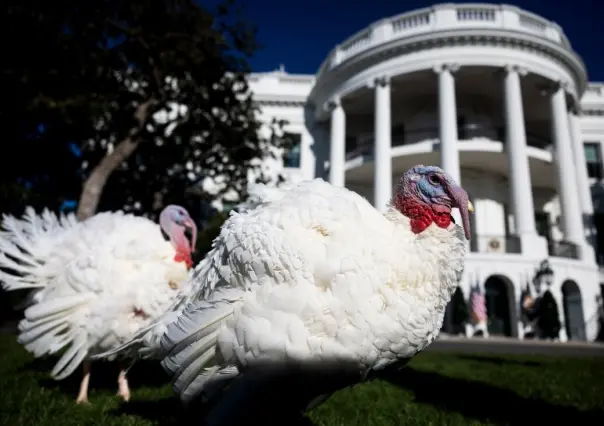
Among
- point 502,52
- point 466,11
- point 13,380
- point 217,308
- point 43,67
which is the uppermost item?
point 466,11

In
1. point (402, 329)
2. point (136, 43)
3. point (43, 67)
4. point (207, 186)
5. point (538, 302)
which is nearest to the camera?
point (402, 329)

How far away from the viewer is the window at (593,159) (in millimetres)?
23594

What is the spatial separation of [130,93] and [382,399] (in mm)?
11120

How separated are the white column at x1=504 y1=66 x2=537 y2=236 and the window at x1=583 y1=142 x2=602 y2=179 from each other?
8859 mm

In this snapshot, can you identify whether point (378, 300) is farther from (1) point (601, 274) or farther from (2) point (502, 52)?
(1) point (601, 274)

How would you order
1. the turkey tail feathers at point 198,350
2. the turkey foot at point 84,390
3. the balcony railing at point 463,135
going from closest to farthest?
the turkey tail feathers at point 198,350 < the turkey foot at point 84,390 < the balcony railing at point 463,135

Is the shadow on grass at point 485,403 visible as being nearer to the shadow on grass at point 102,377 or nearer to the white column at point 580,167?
the shadow on grass at point 102,377

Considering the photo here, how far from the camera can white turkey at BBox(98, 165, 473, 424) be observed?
6.95 feet

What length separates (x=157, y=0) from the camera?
11.2 m

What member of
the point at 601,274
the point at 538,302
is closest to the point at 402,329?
the point at 538,302

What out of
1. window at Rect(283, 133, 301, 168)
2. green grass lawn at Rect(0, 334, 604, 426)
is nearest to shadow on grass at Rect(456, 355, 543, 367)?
green grass lawn at Rect(0, 334, 604, 426)

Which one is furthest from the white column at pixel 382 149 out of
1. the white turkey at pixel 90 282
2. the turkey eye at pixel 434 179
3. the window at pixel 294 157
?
the turkey eye at pixel 434 179

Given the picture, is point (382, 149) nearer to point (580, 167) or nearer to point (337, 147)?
point (337, 147)

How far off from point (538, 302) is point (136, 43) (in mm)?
16809
